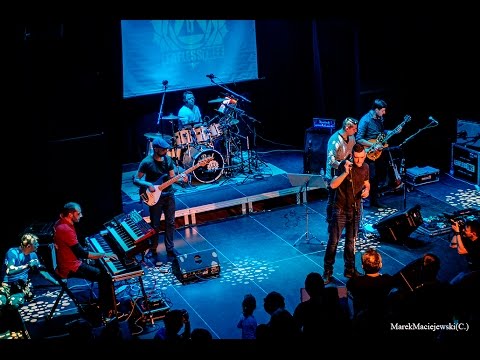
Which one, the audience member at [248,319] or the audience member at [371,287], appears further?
the audience member at [248,319]

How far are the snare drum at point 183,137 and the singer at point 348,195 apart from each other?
447 centimetres

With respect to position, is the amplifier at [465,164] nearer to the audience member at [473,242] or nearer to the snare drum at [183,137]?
the snare drum at [183,137]

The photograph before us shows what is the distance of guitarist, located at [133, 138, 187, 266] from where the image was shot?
31.1 feet

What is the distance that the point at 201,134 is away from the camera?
41.3ft

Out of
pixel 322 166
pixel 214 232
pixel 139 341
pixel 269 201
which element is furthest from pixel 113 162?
pixel 139 341

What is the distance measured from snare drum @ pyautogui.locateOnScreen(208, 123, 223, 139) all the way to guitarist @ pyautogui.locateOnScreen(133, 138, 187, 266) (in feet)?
10.3

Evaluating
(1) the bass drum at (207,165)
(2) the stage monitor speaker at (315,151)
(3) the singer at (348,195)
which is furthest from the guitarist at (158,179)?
(2) the stage monitor speaker at (315,151)

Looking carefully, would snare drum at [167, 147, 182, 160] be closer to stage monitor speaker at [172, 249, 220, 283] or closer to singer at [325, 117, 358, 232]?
stage monitor speaker at [172, 249, 220, 283]

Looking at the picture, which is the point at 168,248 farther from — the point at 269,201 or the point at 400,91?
the point at 400,91

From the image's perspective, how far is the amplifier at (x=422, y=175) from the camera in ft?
40.4

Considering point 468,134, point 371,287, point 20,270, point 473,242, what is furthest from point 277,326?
point 468,134

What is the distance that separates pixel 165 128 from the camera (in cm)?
1398

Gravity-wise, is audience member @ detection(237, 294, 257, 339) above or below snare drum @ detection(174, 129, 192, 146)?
below

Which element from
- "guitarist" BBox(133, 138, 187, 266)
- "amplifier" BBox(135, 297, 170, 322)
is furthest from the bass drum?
"amplifier" BBox(135, 297, 170, 322)
